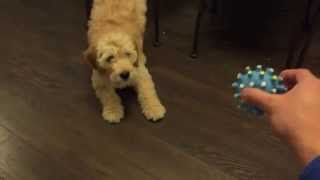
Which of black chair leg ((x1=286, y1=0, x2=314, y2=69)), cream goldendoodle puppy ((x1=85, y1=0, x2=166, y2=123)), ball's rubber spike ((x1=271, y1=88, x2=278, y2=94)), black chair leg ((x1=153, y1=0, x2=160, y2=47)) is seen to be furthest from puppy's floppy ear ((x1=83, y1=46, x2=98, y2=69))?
ball's rubber spike ((x1=271, y1=88, x2=278, y2=94))

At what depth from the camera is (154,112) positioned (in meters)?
1.71

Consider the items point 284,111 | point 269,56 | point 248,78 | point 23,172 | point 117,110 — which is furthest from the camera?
point 269,56

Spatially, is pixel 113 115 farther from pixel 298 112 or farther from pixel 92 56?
pixel 298 112

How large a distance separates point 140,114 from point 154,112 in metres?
0.07

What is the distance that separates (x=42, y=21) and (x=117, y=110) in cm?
89

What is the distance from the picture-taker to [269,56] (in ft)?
6.77

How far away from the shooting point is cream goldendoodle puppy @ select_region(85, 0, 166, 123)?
5.21ft

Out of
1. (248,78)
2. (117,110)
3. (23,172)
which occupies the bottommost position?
(23,172)

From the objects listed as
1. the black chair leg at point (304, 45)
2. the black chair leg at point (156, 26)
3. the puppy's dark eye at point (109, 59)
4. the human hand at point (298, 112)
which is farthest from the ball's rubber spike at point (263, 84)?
the black chair leg at point (156, 26)

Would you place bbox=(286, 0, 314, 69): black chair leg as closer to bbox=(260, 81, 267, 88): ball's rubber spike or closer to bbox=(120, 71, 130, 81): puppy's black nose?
bbox=(120, 71, 130, 81): puppy's black nose

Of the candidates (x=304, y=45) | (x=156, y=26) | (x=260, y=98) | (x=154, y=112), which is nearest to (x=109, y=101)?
(x=154, y=112)

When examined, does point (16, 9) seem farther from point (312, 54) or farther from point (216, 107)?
point (312, 54)

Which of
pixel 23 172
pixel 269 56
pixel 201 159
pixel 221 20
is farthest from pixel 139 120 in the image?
pixel 221 20

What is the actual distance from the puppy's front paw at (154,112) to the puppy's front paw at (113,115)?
0.31 ft
